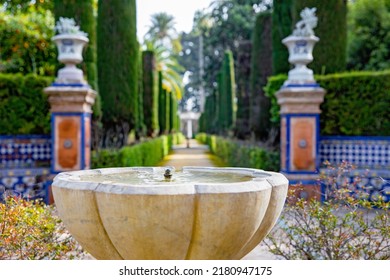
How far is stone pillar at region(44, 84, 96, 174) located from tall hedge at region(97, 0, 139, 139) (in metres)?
4.18

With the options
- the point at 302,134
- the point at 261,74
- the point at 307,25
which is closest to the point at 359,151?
the point at 302,134

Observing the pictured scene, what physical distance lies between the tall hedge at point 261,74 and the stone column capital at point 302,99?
12.3ft

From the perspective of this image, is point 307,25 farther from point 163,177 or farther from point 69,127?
point 163,177

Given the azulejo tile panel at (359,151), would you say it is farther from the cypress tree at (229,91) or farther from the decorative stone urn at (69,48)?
the cypress tree at (229,91)

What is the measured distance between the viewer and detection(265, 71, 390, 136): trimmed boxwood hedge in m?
7.90

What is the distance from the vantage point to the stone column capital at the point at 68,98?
7.49 metres

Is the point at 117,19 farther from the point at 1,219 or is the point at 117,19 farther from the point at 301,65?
the point at 1,219

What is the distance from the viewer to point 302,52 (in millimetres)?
8008

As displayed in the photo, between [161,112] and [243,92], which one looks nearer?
[243,92]

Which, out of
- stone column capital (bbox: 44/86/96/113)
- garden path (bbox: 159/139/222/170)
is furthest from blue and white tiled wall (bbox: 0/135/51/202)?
garden path (bbox: 159/139/222/170)

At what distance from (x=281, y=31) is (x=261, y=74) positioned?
214 cm

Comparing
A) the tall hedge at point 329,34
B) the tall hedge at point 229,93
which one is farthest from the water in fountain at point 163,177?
the tall hedge at point 229,93
